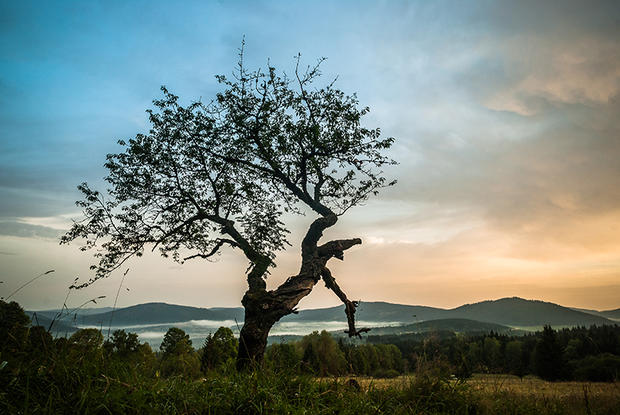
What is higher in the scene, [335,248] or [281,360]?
[335,248]

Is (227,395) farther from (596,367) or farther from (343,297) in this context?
(596,367)

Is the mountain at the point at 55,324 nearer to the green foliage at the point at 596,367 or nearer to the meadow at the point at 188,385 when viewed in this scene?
the meadow at the point at 188,385

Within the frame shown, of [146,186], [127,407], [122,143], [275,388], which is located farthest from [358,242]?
[127,407]

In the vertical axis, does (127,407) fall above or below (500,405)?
above

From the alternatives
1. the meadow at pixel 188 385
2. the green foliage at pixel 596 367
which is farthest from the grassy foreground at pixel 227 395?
the green foliage at pixel 596 367

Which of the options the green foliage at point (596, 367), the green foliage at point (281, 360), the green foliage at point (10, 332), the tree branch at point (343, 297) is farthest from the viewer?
the green foliage at point (596, 367)

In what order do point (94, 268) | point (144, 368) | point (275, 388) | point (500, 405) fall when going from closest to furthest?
1. point (275, 388)
2. point (144, 368)
3. point (500, 405)
4. point (94, 268)

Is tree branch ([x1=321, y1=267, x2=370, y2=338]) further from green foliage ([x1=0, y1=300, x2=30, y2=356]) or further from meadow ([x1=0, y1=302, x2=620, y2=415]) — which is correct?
green foliage ([x1=0, y1=300, x2=30, y2=356])

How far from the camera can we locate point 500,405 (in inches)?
206

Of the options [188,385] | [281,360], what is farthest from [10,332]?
[281,360]

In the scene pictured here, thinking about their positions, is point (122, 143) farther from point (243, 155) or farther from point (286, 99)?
point (286, 99)

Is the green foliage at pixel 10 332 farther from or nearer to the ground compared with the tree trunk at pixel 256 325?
farther from the ground

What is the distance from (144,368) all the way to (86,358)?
646mm

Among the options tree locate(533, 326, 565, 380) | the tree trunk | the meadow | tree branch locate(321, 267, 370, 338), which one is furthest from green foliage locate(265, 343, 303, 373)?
tree locate(533, 326, 565, 380)
